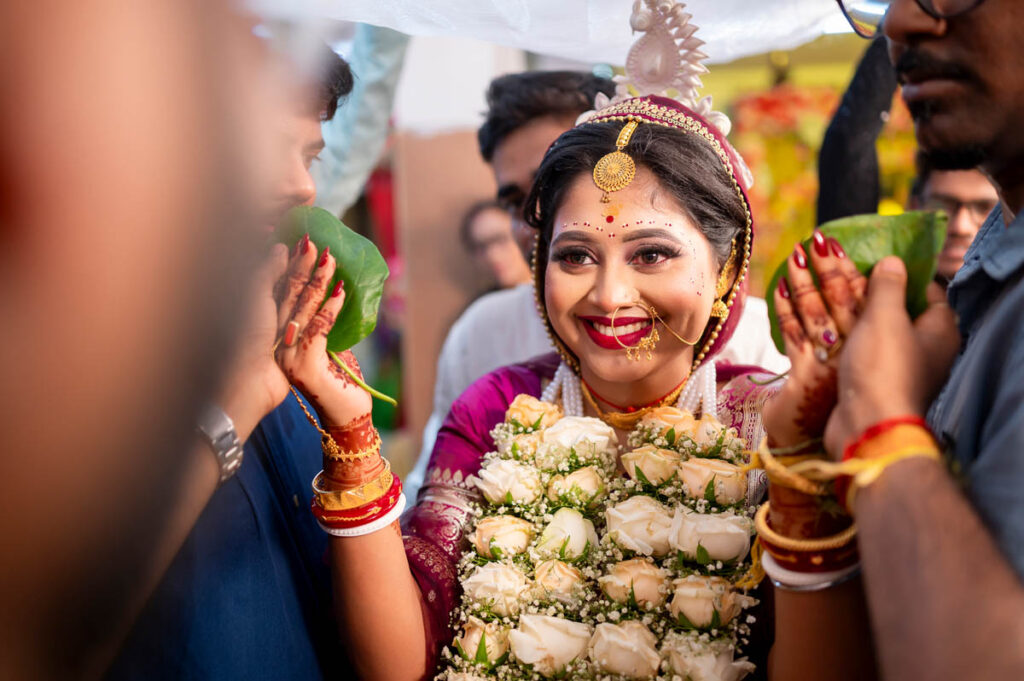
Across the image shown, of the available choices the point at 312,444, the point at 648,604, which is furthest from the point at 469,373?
the point at 648,604

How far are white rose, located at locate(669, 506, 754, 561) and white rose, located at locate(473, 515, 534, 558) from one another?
0.33 metres

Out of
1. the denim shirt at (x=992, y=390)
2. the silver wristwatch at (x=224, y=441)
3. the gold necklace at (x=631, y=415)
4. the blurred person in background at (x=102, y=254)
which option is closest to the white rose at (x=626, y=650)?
the gold necklace at (x=631, y=415)

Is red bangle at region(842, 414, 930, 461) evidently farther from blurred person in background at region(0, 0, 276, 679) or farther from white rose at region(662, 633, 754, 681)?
blurred person in background at region(0, 0, 276, 679)

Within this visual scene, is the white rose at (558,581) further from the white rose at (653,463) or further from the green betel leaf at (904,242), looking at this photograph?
the green betel leaf at (904,242)

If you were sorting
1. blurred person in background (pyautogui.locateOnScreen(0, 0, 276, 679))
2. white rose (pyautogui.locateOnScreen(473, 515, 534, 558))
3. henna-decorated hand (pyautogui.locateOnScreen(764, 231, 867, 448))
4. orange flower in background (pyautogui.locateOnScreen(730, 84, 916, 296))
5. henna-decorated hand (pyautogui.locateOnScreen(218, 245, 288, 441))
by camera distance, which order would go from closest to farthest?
blurred person in background (pyautogui.locateOnScreen(0, 0, 276, 679))
henna-decorated hand (pyautogui.locateOnScreen(764, 231, 867, 448))
henna-decorated hand (pyautogui.locateOnScreen(218, 245, 288, 441))
white rose (pyautogui.locateOnScreen(473, 515, 534, 558))
orange flower in background (pyautogui.locateOnScreen(730, 84, 916, 296))

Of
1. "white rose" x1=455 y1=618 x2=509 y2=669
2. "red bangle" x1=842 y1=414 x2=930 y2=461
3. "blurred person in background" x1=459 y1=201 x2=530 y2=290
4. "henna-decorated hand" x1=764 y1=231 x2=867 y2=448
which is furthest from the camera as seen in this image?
"blurred person in background" x1=459 y1=201 x2=530 y2=290

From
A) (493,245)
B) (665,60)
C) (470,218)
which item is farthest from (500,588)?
(470,218)

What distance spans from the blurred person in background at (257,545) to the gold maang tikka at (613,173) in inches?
25.4

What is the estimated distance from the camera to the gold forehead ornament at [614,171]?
187 cm

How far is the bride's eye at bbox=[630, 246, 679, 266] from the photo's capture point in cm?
185

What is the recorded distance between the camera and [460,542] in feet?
6.33

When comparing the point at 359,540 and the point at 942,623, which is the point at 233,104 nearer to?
the point at 942,623

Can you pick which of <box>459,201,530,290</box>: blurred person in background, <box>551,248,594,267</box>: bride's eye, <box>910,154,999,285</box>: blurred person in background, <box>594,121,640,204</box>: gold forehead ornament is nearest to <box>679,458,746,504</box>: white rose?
<box>551,248,594,267</box>: bride's eye

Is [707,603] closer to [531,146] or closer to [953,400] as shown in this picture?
[953,400]
